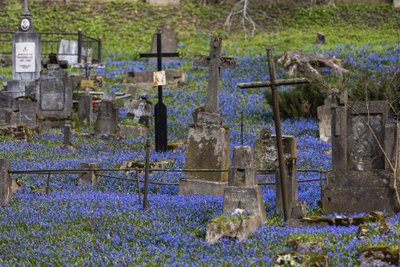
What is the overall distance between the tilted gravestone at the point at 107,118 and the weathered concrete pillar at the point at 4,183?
31.5ft

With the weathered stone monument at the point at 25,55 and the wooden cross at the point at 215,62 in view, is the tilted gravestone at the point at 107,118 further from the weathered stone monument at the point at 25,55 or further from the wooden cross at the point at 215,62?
the wooden cross at the point at 215,62

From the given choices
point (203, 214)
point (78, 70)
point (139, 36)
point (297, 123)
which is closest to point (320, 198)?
point (203, 214)

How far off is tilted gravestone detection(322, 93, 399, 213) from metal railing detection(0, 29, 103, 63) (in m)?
23.1

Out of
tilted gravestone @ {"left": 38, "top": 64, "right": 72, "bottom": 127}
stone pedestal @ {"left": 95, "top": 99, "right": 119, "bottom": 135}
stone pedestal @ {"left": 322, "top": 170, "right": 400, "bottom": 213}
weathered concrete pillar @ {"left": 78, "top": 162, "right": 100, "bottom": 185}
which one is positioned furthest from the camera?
tilted gravestone @ {"left": 38, "top": 64, "right": 72, "bottom": 127}

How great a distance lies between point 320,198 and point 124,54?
25.9m

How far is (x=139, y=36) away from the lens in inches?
1802

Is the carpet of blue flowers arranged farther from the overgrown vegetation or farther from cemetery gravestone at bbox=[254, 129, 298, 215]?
the overgrown vegetation

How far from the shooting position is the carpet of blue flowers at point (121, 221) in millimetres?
12977

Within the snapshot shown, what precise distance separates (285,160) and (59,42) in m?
26.0

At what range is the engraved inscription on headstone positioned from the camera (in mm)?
31453

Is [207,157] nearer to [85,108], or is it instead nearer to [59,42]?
[85,108]

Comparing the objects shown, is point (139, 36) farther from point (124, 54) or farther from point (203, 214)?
point (203, 214)

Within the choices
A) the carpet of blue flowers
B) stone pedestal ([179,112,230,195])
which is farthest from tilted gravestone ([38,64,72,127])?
stone pedestal ([179,112,230,195])

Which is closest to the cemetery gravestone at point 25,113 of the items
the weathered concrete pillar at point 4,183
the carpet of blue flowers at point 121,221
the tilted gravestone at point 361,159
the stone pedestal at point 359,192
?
the carpet of blue flowers at point 121,221
